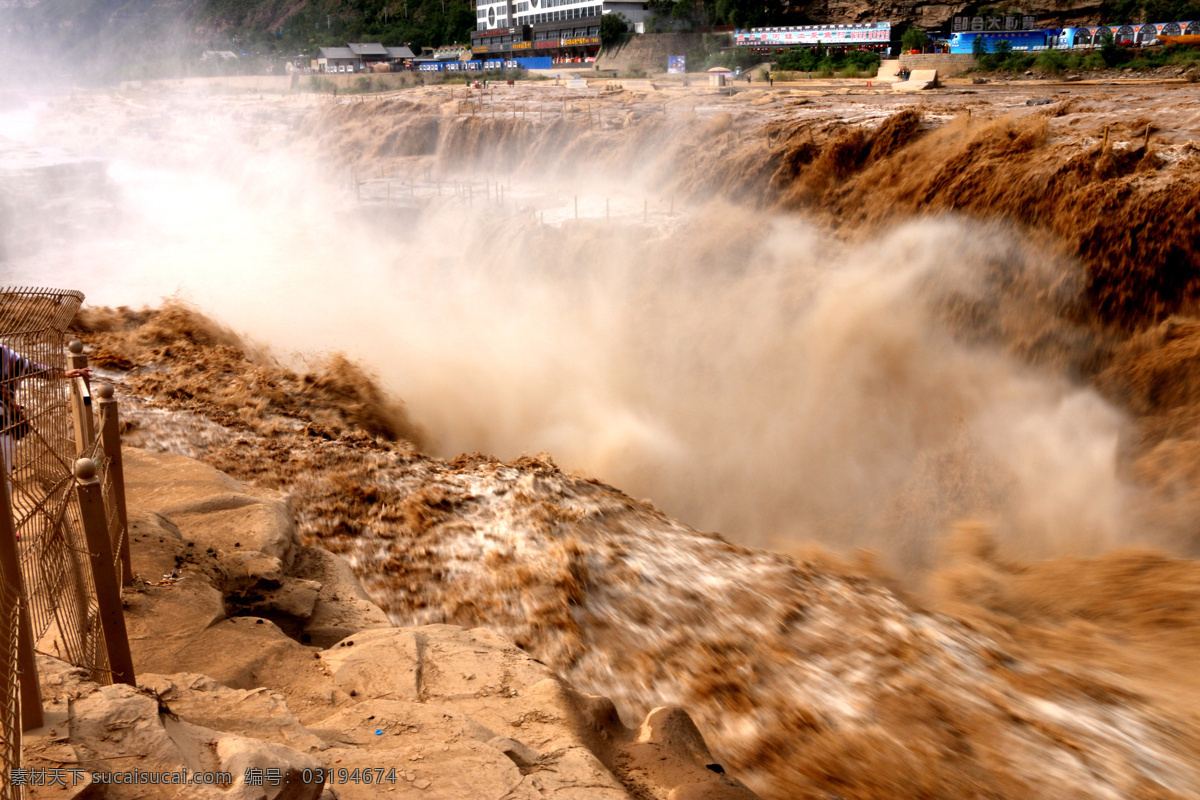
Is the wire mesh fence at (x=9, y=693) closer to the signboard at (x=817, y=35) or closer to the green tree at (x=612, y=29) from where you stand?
the signboard at (x=817, y=35)

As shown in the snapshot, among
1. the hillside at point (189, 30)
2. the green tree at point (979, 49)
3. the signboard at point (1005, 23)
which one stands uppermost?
the hillside at point (189, 30)

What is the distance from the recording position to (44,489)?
10.2ft

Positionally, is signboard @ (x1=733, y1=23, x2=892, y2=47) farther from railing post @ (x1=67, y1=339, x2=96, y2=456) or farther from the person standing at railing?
the person standing at railing

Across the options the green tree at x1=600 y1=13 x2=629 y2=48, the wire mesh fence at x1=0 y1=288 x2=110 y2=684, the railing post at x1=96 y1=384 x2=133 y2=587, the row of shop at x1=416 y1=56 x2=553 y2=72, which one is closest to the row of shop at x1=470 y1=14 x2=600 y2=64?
the row of shop at x1=416 y1=56 x2=553 y2=72

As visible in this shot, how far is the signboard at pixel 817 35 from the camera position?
3791 cm

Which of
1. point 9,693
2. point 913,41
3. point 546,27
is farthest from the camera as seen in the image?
point 546,27

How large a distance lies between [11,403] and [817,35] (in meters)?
42.9

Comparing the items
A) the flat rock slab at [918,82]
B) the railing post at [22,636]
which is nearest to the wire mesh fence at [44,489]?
the railing post at [22,636]

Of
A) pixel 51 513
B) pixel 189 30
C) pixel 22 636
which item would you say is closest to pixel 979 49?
pixel 51 513

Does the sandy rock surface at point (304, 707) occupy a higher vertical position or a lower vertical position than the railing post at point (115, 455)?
lower

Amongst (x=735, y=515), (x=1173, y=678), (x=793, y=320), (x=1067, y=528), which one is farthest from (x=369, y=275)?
(x=1173, y=678)

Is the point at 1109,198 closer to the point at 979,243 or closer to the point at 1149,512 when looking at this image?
the point at 979,243

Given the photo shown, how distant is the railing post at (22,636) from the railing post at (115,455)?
70.0 inches

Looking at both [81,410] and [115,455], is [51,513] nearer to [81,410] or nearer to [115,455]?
[81,410]
